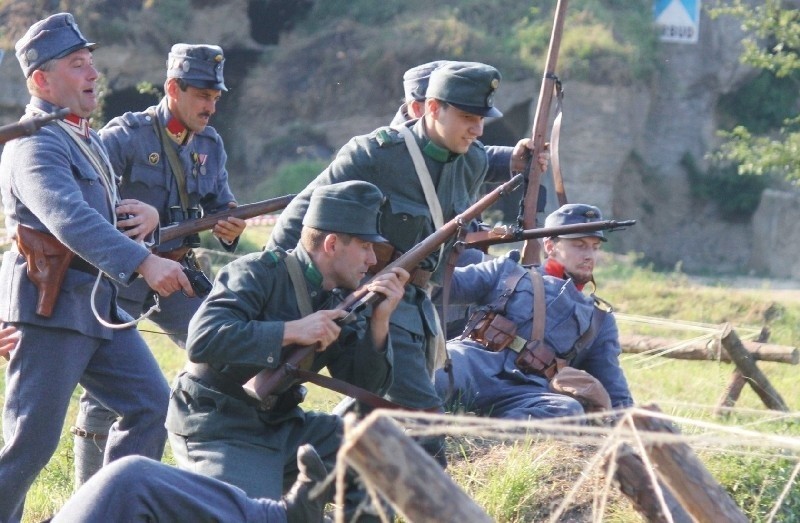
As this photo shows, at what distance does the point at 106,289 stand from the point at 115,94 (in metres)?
19.0

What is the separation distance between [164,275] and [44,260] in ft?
1.73

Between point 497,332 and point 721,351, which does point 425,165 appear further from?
point 721,351

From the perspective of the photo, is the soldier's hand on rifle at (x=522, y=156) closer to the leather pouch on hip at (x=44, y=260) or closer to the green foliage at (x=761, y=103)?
the leather pouch on hip at (x=44, y=260)

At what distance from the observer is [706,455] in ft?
21.2

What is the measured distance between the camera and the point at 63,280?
17.6 feet

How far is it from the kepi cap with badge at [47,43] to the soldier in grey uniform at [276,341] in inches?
44.6

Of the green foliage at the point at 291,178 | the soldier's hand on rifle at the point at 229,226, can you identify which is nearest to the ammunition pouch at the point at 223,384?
the soldier's hand on rifle at the point at 229,226

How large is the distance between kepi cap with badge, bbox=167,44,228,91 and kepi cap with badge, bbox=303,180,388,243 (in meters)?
1.76

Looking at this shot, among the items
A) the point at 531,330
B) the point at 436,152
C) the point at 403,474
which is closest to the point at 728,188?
the point at 531,330

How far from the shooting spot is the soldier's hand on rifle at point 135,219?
589 centimetres

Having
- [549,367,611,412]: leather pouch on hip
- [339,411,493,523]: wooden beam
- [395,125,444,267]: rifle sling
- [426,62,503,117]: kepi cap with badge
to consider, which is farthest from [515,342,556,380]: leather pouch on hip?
[339,411,493,523]: wooden beam

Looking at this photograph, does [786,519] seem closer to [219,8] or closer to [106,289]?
[106,289]

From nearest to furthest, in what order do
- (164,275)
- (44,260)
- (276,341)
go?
(276,341)
(164,275)
(44,260)

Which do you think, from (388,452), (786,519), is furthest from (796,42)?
(388,452)
